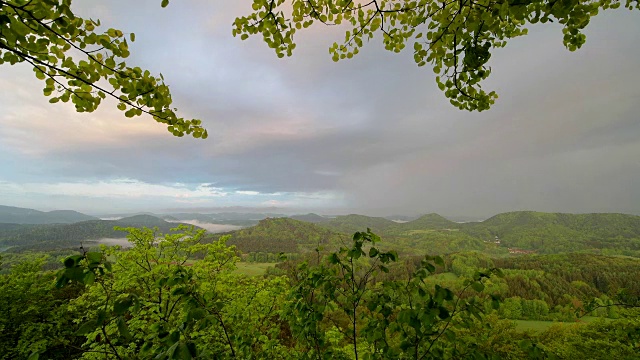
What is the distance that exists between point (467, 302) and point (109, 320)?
2920mm

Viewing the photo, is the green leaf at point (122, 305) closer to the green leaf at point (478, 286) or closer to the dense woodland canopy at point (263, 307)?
the dense woodland canopy at point (263, 307)

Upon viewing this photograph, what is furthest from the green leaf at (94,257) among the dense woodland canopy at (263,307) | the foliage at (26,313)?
the foliage at (26,313)

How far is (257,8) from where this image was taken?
2777mm

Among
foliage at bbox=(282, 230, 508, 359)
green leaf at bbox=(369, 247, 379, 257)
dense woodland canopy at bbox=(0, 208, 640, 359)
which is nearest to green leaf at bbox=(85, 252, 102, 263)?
dense woodland canopy at bbox=(0, 208, 640, 359)

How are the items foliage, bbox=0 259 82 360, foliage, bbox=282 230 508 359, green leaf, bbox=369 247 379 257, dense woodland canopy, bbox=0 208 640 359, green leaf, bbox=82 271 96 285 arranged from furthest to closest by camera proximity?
foliage, bbox=0 259 82 360 → green leaf, bbox=369 247 379 257 → foliage, bbox=282 230 508 359 → dense woodland canopy, bbox=0 208 640 359 → green leaf, bbox=82 271 96 285

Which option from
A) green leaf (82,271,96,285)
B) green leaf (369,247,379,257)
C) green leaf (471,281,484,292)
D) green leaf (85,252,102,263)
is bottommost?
green leaf (471,281,484,292)

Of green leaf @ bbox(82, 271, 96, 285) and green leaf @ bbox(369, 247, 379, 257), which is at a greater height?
green leaf @ bbox(82, 271, 96, 285)

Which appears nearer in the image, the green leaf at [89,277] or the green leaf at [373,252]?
the green leaf at [89,277]

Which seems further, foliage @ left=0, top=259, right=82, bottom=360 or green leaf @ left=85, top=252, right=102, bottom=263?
foliage @ left=0, top=259, right=82, bottom=360

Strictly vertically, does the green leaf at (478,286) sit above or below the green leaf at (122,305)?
below

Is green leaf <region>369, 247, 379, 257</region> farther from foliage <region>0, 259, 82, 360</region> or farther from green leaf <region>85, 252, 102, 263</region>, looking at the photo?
foliage <region>0, 259, 82, 360</region>

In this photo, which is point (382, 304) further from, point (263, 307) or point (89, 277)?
point (263, 307)

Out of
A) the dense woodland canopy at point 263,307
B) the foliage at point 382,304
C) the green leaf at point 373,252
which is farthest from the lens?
the green leaf at point 373,252

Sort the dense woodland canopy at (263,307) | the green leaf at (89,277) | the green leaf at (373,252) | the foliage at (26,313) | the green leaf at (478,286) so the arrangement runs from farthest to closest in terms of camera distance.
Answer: the foliage at (26,313) < the green leaf at (373,252) < the green leaf at (478,286) < the dense woodland canopy at (263,307) < the green leaf at (89,277)
